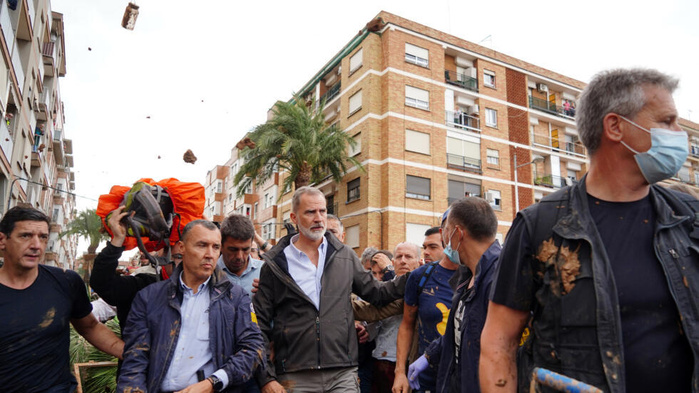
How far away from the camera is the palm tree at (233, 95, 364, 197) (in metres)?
23.5

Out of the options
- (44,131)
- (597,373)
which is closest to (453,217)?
(597,373)

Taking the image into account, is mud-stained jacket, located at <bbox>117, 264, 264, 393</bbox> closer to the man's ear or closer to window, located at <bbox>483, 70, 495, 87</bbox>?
the man's ear

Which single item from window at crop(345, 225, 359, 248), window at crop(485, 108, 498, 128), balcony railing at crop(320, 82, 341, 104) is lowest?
window at crop(345, 225, 359, 248)

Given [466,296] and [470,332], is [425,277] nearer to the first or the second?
[466,296]

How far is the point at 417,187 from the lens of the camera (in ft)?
86.1

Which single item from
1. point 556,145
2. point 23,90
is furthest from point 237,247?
point 556,145

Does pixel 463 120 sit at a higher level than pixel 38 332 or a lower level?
higher

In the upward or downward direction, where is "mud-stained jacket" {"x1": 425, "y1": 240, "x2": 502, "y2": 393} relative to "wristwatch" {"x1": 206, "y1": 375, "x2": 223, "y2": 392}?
upward

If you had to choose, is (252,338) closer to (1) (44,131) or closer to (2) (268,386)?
(2) (268,386)

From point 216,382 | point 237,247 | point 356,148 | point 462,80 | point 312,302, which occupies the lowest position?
point 216,382

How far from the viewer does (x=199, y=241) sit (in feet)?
11.5

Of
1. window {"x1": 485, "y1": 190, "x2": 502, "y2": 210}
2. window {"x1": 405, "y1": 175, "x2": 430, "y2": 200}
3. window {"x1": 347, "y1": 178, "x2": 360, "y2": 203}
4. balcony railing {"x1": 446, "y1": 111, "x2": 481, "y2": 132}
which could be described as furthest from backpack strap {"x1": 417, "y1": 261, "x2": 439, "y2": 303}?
window {"x1": 485, "y1": 190, "x2": 502, "y2": 210}

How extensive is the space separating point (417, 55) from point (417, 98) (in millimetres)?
2657

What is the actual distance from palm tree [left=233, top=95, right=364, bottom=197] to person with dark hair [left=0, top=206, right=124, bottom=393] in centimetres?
1921
